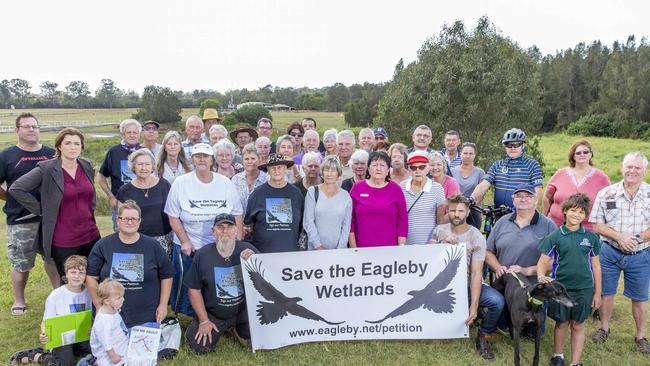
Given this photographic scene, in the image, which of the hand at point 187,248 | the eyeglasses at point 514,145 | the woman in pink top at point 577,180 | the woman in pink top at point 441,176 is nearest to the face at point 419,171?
→ the woman in pink top at point 441,176

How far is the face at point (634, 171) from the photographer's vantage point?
5.14m

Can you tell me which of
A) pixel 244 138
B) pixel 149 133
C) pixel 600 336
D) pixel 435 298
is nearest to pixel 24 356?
pixel 149 133

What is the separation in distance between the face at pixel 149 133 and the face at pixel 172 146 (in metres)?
0.94

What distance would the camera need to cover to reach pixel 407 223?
545cm

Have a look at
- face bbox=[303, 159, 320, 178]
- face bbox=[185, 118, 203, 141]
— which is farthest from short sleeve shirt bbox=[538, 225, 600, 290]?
face bbox=[185, 118, 203, 141]

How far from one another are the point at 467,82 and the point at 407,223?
10671 mm

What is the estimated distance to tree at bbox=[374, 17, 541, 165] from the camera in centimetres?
1467

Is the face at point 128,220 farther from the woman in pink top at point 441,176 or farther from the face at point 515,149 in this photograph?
the face at point 515,149

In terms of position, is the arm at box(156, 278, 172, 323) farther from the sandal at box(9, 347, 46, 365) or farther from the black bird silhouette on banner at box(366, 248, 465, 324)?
the black bird silhouette on banner at box(366, 248, 465, 324)

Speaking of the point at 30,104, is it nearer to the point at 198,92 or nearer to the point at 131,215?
the point at 198,92

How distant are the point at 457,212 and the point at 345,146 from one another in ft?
7.36

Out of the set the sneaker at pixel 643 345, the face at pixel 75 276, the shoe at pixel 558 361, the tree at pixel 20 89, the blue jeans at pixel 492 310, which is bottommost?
the sneaker at pixel 643 345

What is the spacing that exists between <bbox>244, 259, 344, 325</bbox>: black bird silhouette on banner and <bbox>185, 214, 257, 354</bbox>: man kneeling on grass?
0.17 metres

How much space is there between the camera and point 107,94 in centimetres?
9144
